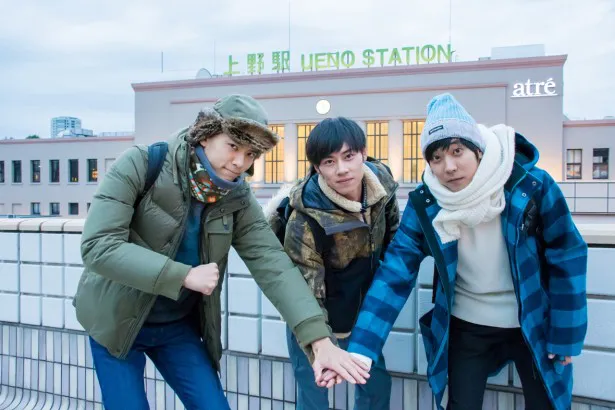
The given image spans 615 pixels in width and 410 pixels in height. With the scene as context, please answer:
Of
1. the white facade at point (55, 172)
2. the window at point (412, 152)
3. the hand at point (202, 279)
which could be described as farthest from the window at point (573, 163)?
the hand at point (202, 279)

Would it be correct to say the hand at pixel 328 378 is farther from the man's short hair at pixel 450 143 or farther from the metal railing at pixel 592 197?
the metal railing at pixel 592 197

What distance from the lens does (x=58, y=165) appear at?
3947 centimetres

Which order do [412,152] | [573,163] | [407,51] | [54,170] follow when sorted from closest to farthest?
[573,163] → [412,152] → [407,51] → [54,170]

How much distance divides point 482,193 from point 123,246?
1305mm

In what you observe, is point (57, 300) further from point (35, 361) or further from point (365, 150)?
point (365, 150)

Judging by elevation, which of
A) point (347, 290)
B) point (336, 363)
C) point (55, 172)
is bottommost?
point (336, 363)

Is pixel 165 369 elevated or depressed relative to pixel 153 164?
depressed

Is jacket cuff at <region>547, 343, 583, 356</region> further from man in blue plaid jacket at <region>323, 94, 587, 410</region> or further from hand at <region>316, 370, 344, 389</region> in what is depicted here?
hand at <region>316, 370, 344, 389</region>

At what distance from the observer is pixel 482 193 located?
188 centimetres

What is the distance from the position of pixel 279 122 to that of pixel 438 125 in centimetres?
3026

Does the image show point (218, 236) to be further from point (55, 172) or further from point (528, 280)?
point (55, 172)

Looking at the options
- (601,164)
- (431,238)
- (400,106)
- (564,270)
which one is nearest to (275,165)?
(400,106)

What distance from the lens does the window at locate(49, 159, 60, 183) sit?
129 feet

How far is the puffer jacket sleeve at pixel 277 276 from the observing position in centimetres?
201
